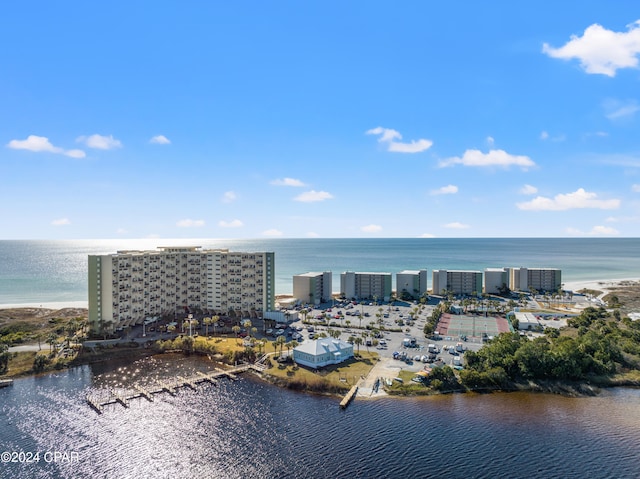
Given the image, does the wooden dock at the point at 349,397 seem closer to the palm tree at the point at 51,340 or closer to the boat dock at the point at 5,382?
the boat dock at the point at 5,382

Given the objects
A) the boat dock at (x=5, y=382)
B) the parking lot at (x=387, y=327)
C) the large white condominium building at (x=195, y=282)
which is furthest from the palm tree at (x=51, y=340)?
the parking lot at (x=387, y=327)

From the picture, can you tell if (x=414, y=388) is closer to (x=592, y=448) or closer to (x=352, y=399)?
(x=352, y=399)

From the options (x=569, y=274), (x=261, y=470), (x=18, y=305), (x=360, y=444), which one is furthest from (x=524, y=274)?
(x=18, y=305)

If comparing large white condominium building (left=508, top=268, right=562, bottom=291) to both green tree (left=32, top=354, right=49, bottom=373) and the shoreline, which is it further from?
green tree (left=32, top=354, right=49, bottom=373)

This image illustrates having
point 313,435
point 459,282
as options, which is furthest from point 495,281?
point 313,435

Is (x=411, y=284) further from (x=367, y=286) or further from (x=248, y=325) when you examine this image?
(x=248, y=325)

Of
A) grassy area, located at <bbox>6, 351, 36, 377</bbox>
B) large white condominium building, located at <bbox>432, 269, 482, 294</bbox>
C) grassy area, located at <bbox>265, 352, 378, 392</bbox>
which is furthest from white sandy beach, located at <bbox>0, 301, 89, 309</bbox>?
large white condominium building, located at <bbox>432, 269, 482, 294</bbox>
